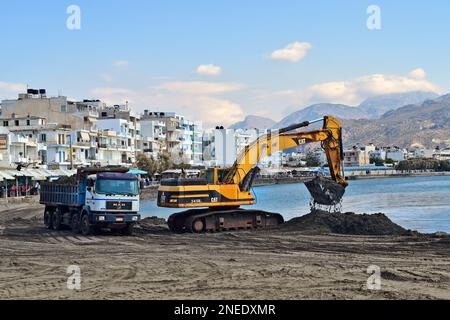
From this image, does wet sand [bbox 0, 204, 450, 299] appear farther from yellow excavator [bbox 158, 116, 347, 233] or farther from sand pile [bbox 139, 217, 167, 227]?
sand pile [bbox 139, 217, 167, 227]

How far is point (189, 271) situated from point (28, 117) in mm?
77162

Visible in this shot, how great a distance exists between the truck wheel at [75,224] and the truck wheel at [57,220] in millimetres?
1434

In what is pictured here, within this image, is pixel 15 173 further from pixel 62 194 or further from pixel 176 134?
pixel 176 134

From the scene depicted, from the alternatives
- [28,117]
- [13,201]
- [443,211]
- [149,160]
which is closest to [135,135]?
[149,160]

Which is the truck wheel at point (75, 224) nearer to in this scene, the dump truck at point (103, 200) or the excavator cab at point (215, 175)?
the dump truck at point (103, 200)

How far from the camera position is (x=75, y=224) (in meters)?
30.0

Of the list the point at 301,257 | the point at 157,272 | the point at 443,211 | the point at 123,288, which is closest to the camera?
the point at 123,288

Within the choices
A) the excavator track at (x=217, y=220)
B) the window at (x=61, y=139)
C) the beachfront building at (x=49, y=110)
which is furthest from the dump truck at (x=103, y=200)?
the beachfront building at (x=49, y=110)

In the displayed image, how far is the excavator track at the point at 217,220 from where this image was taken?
98.0 feet

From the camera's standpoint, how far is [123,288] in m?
14.6

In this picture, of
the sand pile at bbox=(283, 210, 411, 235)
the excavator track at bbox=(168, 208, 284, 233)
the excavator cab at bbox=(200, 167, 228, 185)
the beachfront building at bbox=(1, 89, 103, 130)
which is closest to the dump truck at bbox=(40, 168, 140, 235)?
the excavator track at bbox=(168, 208, 284, 233)

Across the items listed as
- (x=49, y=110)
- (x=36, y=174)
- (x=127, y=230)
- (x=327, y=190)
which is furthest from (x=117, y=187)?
(x=49, y=110)

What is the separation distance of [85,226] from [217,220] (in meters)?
5.59
